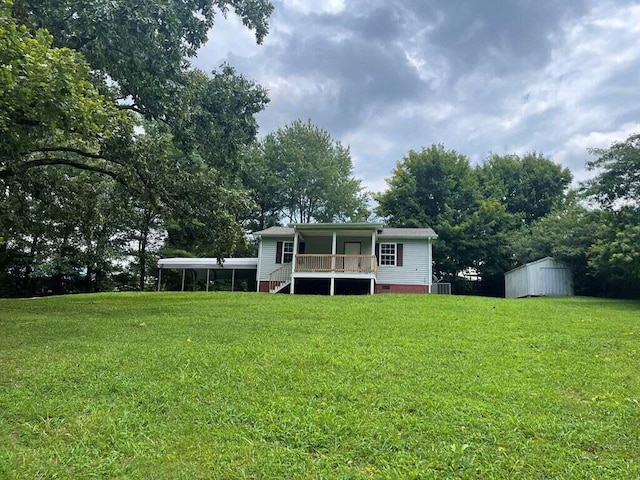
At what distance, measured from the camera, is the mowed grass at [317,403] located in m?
3.26

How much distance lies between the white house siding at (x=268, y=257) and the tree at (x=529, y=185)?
52.3 ft

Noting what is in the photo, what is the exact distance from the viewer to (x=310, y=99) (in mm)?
24281

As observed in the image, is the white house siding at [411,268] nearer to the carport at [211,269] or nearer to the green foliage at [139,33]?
the carport at [211,269]

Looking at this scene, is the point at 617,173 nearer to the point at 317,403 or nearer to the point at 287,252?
the point at 287,252

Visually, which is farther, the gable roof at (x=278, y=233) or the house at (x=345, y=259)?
the gable roof at (x=278, y=233)

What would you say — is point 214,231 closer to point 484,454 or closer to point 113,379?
point 113,379

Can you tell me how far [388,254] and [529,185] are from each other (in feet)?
51.7

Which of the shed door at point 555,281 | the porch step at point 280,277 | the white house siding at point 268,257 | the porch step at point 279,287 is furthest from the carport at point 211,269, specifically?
the shed door at point 555,281

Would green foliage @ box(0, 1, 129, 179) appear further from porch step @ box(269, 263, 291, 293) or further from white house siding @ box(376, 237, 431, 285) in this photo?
white house siding @ box(376, 237, 431, 285)

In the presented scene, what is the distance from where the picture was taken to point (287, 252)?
21.5 metres

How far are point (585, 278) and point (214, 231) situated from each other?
51.9 ft

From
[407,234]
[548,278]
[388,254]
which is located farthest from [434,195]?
[548,278]

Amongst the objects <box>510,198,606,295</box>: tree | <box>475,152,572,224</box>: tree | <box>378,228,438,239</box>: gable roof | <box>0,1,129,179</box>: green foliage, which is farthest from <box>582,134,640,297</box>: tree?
<box>475,152,572,224</box>: tree

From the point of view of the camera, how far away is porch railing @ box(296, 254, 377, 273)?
19234mm
